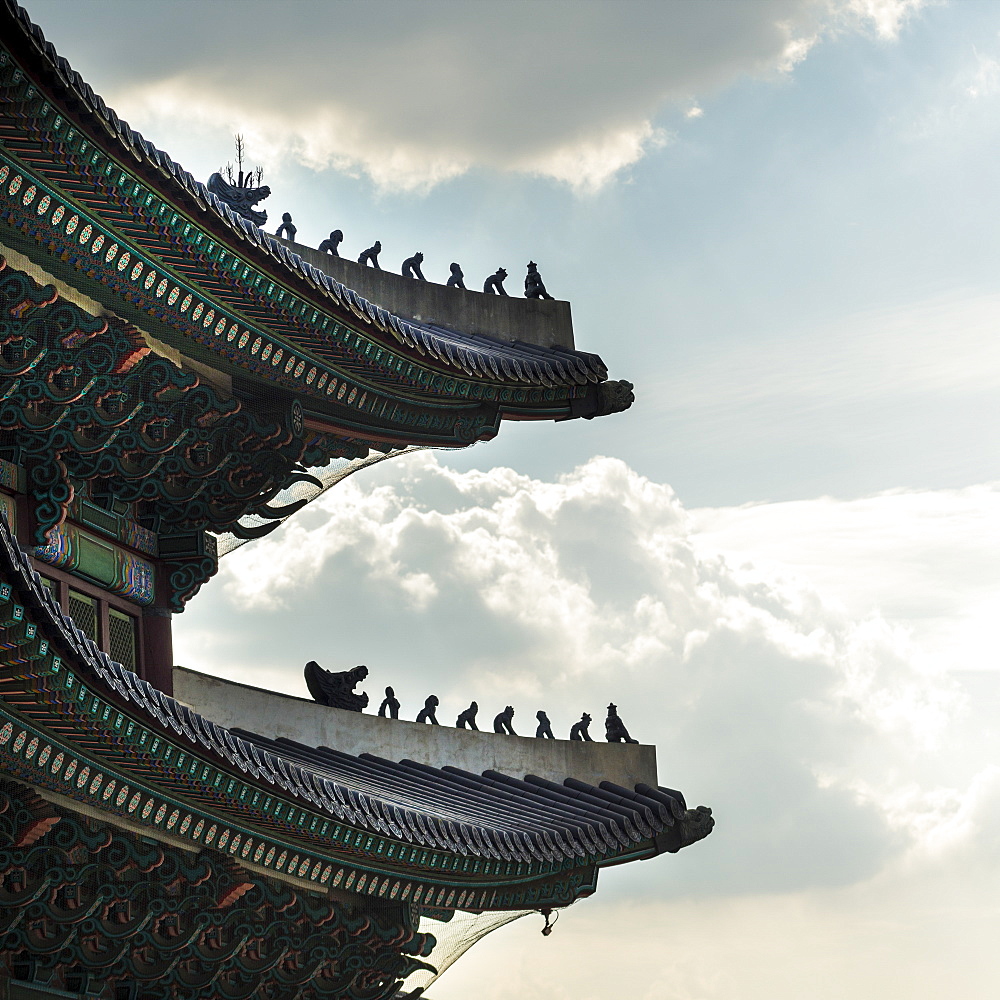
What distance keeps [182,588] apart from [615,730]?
503 cm

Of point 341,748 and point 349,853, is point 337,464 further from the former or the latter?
point 349,853

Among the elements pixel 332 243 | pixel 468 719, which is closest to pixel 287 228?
pixel 332 243

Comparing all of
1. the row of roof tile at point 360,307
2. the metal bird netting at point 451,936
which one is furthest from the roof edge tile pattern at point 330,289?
the metal bird netting at point 451,936

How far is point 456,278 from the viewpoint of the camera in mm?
16156

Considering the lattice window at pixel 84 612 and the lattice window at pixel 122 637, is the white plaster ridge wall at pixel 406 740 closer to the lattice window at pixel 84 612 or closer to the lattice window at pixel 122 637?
the lattice window at pixel 122 637

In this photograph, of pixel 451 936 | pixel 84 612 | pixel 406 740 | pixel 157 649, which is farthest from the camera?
pixel 406 740

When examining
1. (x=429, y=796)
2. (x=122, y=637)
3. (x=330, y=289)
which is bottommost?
(x=429, y=796)

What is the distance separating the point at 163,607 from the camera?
518 inches

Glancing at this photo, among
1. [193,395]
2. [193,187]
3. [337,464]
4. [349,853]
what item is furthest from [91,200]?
[337,464]

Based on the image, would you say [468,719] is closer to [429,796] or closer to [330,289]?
[429,796]

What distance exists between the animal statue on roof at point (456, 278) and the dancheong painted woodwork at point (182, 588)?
127cm

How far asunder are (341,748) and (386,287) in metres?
4.23

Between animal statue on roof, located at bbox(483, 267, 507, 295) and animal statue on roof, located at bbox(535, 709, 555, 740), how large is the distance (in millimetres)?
4136

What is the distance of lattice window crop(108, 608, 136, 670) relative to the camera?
41.1 feet
